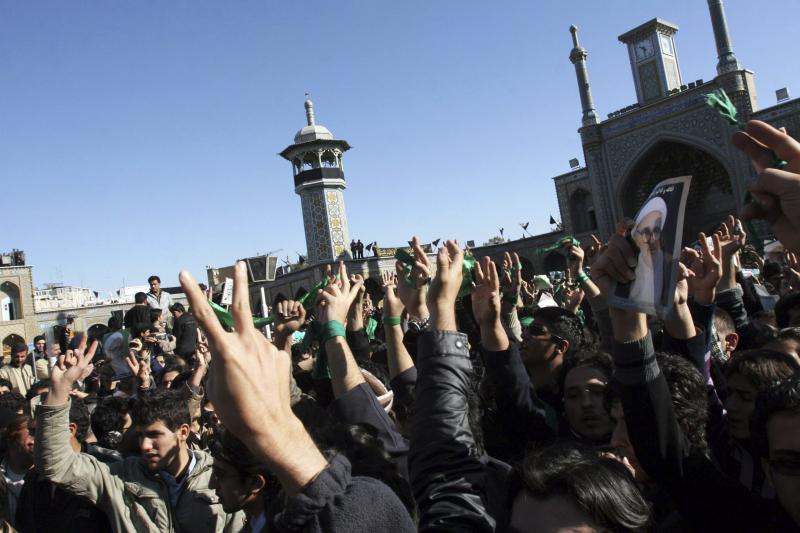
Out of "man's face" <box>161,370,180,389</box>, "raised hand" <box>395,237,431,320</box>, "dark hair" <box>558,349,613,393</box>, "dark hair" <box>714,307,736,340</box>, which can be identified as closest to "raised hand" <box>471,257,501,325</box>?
"raised hand" <box>395,237,431,320</box>

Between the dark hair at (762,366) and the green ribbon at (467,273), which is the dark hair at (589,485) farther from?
the green ribbon at (467,273)

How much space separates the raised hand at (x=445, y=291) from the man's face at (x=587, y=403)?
0.96m

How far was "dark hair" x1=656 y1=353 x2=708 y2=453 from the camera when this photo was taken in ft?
7.33

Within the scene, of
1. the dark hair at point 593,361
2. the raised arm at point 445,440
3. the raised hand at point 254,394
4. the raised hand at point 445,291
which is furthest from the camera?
the dark hair at point 593,361

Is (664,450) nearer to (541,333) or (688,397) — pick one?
(688,397)

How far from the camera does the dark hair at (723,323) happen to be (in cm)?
386

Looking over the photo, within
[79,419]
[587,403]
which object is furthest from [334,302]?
[79,419]

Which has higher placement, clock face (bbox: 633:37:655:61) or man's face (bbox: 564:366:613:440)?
clock face (bbox: 633:37:655:61)

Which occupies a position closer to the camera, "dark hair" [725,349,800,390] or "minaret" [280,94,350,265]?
"dark hair" [725,349,800,390]

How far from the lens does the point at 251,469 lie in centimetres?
218

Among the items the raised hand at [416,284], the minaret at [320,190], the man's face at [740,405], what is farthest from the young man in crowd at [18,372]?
the minaret at [320,190]

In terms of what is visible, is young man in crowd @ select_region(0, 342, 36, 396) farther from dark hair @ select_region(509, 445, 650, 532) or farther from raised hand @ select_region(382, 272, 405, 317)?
dark hair @ select_region(509, 445, 650, 532)

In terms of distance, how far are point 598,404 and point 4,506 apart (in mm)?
Result: 2524

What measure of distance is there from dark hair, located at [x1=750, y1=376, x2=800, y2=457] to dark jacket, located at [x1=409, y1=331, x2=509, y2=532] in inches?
27.4
